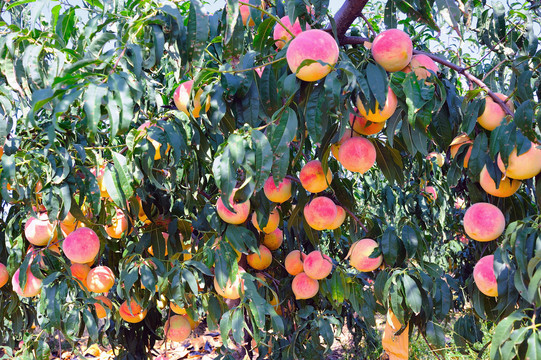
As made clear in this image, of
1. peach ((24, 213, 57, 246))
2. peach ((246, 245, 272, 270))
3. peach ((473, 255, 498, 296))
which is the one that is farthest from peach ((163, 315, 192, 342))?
peach ((473, 255, 498, 296))

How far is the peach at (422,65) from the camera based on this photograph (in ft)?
4.09

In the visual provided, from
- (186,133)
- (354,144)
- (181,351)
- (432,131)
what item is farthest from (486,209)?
(181,351)

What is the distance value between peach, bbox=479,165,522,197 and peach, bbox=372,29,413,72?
37 centimetres

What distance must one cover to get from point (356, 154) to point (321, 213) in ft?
0.93

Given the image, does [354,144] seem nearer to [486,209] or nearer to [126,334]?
[486,209]

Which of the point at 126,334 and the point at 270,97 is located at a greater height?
the point at 270,97

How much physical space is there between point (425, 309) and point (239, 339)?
0.59 m

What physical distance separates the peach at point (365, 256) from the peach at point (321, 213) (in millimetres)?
130

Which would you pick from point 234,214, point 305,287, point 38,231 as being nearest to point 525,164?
point 234,214

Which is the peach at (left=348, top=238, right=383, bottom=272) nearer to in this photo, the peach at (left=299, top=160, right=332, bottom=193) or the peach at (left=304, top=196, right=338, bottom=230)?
the peach at (left=304, top=196, right=338, bottom=230)

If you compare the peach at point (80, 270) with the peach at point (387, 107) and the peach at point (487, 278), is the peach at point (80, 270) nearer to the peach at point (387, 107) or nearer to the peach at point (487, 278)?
the peach at point (387, 107)

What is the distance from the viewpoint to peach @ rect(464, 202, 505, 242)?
1359 millimetres

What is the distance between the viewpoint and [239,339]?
143 centimetres

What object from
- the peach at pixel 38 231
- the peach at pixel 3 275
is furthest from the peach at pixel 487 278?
the peach at pixel 3 275
